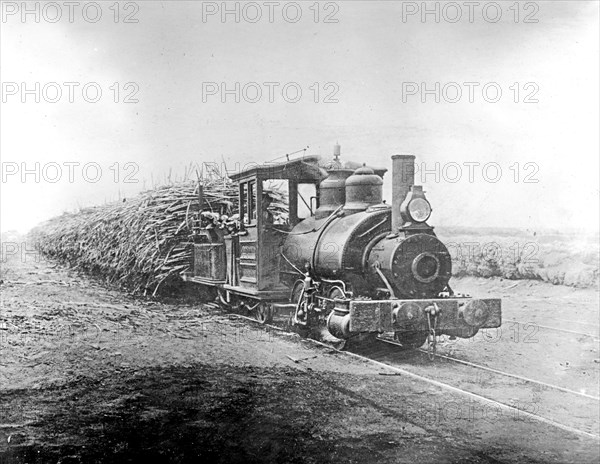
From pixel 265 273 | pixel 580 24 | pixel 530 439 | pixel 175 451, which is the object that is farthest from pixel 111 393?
pixel 580 24

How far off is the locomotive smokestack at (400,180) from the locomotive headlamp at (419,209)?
0.57 feet

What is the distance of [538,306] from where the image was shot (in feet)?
37.3

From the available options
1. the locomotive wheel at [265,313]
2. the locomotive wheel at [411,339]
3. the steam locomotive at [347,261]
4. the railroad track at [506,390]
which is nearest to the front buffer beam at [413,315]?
the steam locomotive at [347,261]

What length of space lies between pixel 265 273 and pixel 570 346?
435 centimetres

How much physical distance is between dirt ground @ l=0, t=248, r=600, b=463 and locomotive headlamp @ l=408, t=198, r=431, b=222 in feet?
5.39

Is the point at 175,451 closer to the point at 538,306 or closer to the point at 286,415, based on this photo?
the point at 286,415

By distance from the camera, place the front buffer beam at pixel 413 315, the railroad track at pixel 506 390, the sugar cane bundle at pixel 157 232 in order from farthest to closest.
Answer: the sugar cane bundle at pixel 157 232 < the front buffer beam at pixel 413 315 < the railroad track at pixel 506 390

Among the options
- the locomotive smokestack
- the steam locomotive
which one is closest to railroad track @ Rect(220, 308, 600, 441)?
the steam locomotive

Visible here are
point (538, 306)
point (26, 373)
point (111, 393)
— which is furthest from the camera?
point (538, 306)

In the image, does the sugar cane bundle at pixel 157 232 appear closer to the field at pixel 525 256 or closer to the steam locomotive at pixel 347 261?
the steam locomotive at pixel 347 261

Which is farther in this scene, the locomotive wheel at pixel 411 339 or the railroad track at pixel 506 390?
the locomotive wheel at pixel 411 339

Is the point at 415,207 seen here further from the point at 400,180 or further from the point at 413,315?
the point at 413,315

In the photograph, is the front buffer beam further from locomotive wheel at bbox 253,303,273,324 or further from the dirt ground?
locomotive wheel at bbox 253,303,273,324

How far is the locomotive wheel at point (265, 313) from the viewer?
28.7 ft
